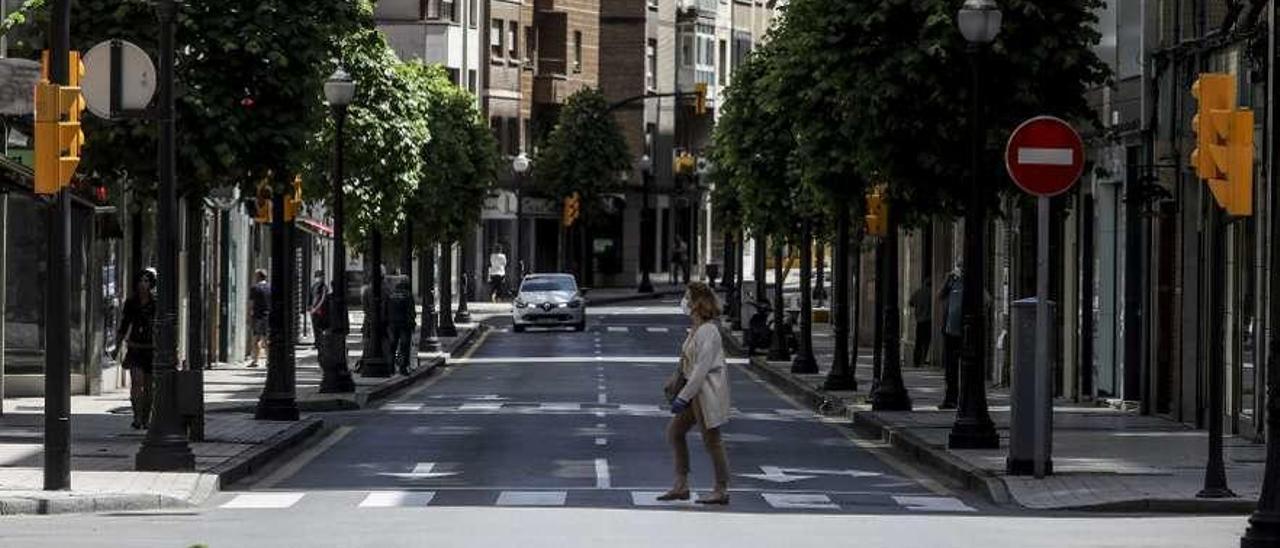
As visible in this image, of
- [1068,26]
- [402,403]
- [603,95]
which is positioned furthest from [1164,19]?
[603,95]

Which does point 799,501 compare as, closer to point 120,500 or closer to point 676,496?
point 676,496

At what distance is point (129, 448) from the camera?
2956cm

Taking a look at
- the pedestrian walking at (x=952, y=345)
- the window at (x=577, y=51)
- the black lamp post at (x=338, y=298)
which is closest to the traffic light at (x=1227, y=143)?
the pedestrian walking at (x=952, y=345)

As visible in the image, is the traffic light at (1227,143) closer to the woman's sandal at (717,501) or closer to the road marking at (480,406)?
the woman's sandal at (717,501)

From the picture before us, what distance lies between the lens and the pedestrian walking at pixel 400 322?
52.8 m

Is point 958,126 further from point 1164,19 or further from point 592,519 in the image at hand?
point 592,519

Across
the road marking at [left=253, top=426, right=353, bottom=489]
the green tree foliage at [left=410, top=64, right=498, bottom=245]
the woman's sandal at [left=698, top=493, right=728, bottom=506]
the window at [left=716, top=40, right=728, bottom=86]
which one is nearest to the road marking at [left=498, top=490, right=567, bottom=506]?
the woman's sandal at [left=698, top=493, right=728, bottom=506]

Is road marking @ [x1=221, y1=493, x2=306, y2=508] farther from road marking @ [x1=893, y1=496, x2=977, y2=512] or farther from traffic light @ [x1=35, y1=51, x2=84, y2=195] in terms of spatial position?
road marking @ [x1=893, y1=496, x2=977, y2=512]

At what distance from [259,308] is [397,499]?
34.0m

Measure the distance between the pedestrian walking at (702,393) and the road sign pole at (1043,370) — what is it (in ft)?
9.57

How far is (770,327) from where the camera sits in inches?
2633

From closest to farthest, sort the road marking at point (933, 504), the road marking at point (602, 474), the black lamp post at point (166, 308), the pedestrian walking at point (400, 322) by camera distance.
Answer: the road marking at point (933, 504) → the road marking at point (602, 474) → the black lamp post at point (166, 308) → the pedestrian walking at point (400, 322)

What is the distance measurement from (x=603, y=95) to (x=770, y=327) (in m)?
54.6

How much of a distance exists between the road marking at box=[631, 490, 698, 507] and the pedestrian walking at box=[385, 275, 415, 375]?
27.9 meters
